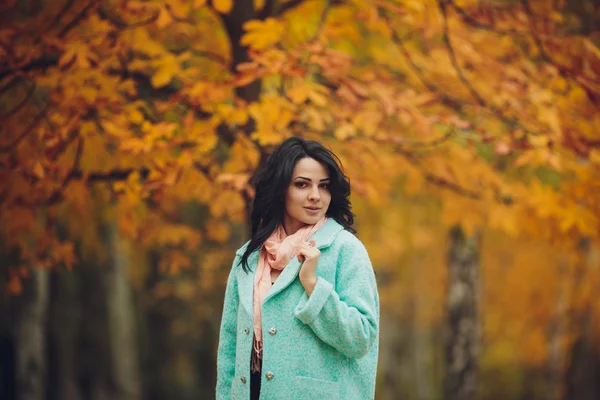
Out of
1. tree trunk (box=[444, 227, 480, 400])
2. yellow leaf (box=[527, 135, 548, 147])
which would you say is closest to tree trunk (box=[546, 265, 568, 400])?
tree trunk (box=[444, 227, 480, 400])

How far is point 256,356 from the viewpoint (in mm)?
2842

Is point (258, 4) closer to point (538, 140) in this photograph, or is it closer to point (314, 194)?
point (538, 140)

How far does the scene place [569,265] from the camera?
1298 cm

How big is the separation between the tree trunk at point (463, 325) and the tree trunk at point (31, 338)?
4.75 metres

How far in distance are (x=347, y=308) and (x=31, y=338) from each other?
6.40 metres

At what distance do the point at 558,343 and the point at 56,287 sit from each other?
31.6 feet

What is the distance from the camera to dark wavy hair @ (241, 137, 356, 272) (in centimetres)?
291

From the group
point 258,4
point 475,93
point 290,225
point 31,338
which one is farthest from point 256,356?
point 31,338

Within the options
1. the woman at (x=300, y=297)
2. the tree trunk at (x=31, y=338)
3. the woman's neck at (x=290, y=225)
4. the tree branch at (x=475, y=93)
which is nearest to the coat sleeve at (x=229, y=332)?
the woman at (x=300, y=297)

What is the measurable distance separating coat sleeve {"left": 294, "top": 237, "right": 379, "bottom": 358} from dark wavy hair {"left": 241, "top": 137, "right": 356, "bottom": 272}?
0.24 metres

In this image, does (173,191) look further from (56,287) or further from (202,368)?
(202,368)

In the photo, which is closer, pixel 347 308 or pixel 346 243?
pixel 347 308

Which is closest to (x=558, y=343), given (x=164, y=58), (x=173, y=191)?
(x=173, y=191)

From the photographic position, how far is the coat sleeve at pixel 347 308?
2.65m
